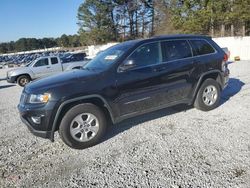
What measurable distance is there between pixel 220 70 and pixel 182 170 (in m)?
3.29

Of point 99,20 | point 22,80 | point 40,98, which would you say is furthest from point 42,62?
point 99,20

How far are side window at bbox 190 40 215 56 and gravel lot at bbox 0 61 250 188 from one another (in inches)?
53.8

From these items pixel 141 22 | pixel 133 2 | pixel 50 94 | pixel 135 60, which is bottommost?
pixel 50 94

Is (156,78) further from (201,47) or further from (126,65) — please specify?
(201,47)

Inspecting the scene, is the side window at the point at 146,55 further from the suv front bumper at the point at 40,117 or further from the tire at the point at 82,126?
the suv front bumper at the point at 40,117

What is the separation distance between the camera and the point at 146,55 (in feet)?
15.8

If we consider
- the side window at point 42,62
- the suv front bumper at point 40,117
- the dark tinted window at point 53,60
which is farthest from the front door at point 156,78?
the side window at point 42,62

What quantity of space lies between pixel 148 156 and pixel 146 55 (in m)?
1.98

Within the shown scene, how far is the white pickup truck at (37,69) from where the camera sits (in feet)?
45.7

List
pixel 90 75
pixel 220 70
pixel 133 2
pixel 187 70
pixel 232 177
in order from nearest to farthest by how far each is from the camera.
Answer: pixel 232 177 < pixel 90 75 < pixel 187 70 < pixel 220 70 < pixel 133 2

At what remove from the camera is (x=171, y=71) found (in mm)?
4988

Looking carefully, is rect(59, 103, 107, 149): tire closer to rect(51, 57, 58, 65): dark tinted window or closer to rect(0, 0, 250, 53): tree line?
rect(51, 57, 58, 65): dark tinted window

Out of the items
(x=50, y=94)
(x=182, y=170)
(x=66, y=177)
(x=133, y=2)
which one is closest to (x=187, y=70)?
(x=182, y=170)

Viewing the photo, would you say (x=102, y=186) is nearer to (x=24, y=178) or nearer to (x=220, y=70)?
(x=24, y=178)
